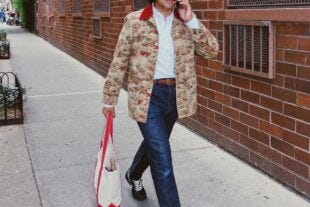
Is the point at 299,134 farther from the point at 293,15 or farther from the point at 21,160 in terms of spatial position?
the point at 21,160

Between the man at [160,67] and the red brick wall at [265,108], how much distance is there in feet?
3.14

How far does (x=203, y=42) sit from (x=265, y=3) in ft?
4.14

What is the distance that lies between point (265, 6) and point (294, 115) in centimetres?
96

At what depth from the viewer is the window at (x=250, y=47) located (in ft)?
14.6

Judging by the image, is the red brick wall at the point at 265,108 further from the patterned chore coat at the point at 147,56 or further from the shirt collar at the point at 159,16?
the shirt collar at the point at 159,16

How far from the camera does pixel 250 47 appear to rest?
15.8 feet

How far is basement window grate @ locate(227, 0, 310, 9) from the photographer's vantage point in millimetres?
4000

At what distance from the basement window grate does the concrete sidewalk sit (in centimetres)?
146

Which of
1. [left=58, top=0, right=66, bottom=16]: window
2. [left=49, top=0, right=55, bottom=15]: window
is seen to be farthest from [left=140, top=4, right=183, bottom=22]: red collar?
[left=49, top=0, right=55, bottom=15]: window

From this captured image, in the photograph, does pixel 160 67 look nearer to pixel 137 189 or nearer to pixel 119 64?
pixel 119 64

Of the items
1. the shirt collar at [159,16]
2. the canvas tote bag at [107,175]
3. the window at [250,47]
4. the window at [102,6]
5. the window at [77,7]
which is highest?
the window at [77,7]

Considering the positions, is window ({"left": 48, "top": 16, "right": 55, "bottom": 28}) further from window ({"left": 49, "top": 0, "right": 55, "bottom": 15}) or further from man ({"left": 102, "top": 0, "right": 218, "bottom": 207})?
man ({"left": 102, "top": 0, "right": 218, "bottom": 207})

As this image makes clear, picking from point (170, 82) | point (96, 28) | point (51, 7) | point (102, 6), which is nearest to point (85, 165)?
point (170, 82)

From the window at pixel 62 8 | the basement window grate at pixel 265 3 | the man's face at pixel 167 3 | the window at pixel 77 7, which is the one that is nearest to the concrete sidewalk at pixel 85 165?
the basement window grate at pixel 265 3
